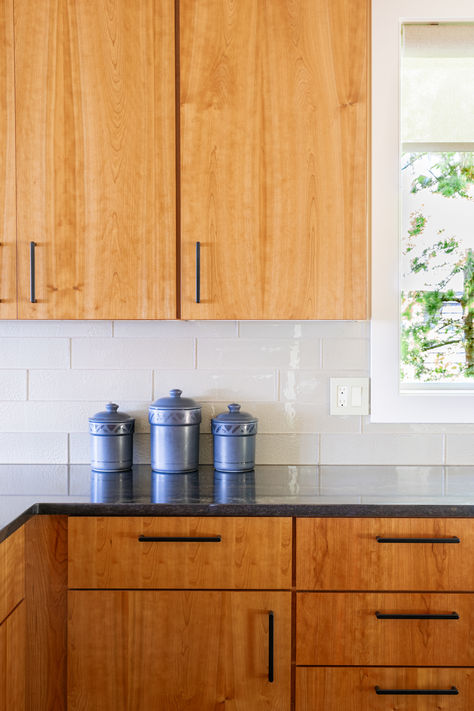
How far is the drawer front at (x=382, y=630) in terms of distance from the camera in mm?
1556

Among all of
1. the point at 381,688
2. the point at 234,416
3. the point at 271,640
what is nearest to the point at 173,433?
the point at 234,416

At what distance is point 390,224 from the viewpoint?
2006mm

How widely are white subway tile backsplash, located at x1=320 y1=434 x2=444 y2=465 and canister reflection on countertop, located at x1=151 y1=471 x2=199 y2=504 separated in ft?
1.55

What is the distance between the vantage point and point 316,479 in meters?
1.85

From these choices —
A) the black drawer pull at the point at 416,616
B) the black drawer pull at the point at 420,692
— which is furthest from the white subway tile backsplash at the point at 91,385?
the black drawer pull at the point at 420,692

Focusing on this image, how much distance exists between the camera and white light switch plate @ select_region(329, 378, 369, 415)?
2.08 meters

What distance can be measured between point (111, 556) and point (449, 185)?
5.10 ft

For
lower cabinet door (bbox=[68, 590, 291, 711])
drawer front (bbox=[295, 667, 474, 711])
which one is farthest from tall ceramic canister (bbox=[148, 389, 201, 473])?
drawer front (bbox=[295, 667, 474, 711])

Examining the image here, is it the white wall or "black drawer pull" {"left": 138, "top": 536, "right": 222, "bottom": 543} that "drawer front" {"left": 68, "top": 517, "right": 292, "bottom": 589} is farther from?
the white wall

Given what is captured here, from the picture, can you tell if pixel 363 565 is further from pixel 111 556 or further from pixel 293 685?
pixel 111 556

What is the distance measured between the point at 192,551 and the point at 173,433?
0.42 meters

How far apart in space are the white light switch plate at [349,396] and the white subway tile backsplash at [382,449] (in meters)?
0.08

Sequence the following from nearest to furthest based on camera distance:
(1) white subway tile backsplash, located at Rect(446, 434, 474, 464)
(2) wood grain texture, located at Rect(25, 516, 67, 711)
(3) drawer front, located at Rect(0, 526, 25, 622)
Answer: (3) drawer front, located at Rect(0, 526, 25, 622)
(2) wood grain texture, located at Rect(25, 516, 67, 711)
(1) white subway tile backsplash, located at Rect(446, 434, 474, 464)

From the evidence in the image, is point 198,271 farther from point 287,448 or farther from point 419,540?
point 419,540
